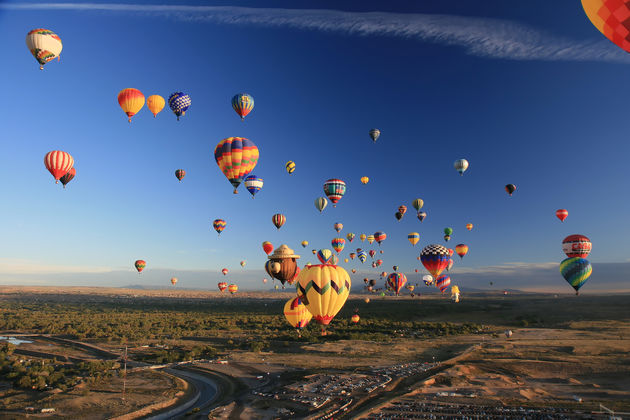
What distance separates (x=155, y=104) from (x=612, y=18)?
1767 inches

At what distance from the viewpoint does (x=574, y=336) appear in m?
50.8

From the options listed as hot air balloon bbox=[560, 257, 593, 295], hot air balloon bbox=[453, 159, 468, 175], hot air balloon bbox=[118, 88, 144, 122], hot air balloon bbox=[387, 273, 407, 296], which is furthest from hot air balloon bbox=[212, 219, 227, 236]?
hot air balloon bbox=[560, 257, 593, 295]

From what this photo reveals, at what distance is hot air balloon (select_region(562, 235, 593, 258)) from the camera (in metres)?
40.7

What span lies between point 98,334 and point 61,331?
25.4ft

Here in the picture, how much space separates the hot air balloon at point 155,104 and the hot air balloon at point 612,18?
43.9m

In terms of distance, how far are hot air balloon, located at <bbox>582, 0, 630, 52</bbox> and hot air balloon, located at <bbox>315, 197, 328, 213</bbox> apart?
44160 mm

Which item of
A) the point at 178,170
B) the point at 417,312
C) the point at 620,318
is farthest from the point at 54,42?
the point at 620,318

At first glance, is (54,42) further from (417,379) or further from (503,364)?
(503,364)

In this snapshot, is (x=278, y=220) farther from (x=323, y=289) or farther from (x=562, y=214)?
(x=562, y=214)

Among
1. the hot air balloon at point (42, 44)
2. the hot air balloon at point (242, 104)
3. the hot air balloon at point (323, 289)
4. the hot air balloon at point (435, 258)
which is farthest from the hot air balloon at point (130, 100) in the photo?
the hot air balloon at point (435, 258)

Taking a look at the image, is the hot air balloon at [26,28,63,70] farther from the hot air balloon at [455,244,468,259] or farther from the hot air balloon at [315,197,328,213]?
the hot air balloon at [455,244,468,259]

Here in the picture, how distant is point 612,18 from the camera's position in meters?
11.1

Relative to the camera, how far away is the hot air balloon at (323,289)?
26.2 metres

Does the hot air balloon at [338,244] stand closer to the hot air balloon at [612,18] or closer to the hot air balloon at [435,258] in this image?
the hot air balloon at [435,258]
